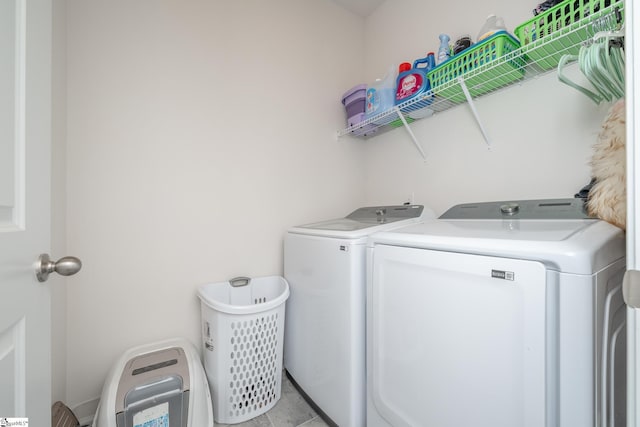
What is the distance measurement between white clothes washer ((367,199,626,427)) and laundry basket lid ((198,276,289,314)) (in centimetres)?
68

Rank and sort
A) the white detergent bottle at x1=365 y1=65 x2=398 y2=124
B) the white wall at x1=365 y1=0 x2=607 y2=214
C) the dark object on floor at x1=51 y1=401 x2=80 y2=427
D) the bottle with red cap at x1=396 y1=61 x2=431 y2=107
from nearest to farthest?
the dark object on floor at x1=51 y1=401 x2=80 y2=427 < the white wall at x1=365 y1=0 x2=607 y2=214 < the bottle with red cap at x1=396 y1=61 x2=431 y2=107 < the white detergent bottle at x1=365 y1=65 x2=398 y2=124

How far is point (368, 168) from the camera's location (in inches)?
89.5

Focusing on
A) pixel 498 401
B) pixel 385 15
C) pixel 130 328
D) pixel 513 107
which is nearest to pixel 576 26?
pixel 513 107

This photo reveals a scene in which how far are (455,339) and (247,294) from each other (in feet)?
4.24

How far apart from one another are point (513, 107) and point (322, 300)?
4.73 feet

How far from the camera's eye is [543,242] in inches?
25.8

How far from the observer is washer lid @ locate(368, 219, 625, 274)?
60cm

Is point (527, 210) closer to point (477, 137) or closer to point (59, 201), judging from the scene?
point (477, 137)

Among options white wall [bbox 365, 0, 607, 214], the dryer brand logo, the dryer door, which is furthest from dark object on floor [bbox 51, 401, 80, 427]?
white wall [bbox 365, 0, 607, 214]

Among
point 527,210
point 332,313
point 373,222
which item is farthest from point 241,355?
point 527,210

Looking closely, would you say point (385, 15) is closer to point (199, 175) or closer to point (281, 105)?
point (281, 105)

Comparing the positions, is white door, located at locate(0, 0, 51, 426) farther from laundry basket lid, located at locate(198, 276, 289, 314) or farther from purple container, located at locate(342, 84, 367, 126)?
purple container, located at locate(342, 84, 367, 126)

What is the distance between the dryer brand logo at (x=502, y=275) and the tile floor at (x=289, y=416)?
121cm

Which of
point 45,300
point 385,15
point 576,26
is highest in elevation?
point 385,15
